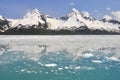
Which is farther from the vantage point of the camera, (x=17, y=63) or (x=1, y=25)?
(x=1, y=25)

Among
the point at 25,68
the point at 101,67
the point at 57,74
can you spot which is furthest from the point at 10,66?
the point at 101,67

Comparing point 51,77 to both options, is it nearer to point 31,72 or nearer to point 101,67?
point 31,72

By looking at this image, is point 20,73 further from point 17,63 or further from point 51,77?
point 17,63

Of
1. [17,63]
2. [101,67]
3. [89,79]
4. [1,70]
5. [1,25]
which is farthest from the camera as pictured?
[1,25]

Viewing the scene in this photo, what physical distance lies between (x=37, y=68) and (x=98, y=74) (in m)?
3.89

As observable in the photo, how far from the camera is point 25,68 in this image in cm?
1848

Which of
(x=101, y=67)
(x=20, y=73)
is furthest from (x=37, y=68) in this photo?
(x=101, y=67)

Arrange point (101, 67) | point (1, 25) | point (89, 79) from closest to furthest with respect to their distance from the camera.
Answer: point (89, 79) < point (101, 67) < point (1, 25)

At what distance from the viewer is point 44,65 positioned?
65.0 feet

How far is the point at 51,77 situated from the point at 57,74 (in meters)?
0.84

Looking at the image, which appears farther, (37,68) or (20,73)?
(37,68)

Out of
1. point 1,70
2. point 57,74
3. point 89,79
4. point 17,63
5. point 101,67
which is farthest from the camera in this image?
point 17,63

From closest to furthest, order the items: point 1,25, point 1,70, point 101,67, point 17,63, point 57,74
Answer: point 57,74, point 1,70, point 101,67, point 17,63, point 1,25

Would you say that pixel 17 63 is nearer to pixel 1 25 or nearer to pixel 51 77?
pixel 51 77
